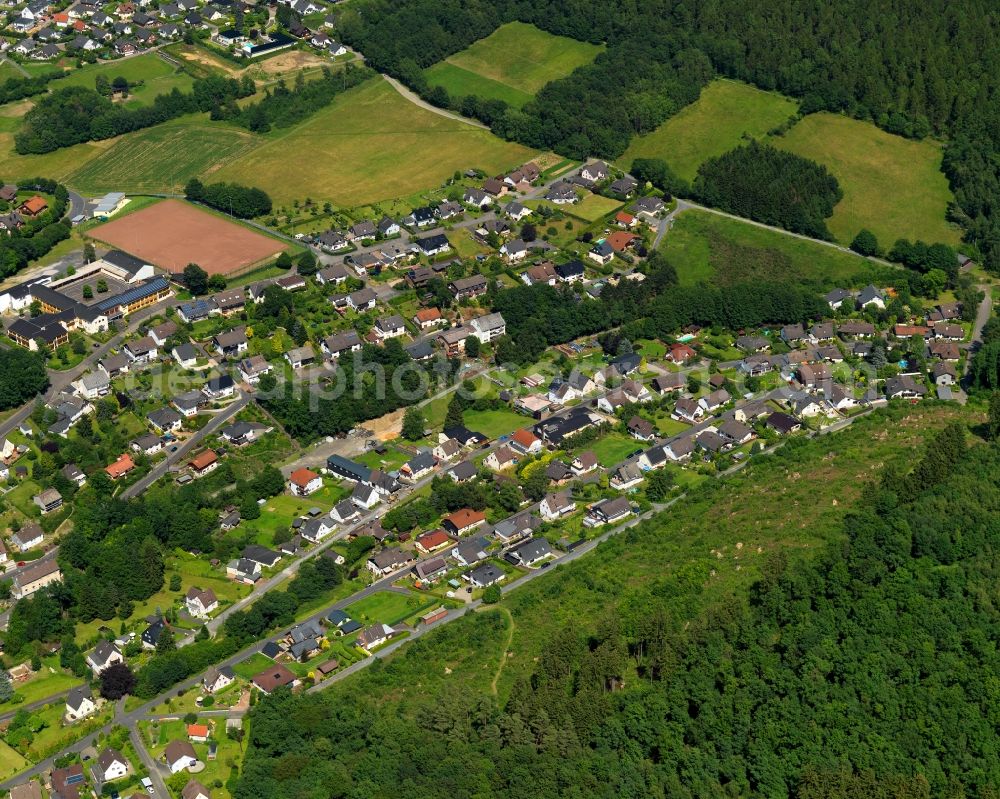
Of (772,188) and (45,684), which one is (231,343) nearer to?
(45,684)

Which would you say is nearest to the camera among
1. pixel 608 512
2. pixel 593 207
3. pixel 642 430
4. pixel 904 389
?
pixel 608 512

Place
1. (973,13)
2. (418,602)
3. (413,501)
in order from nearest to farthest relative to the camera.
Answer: (418,602) < (413,501) < (973,13)

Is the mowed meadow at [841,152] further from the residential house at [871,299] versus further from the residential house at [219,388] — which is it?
the residential house at [219,388]

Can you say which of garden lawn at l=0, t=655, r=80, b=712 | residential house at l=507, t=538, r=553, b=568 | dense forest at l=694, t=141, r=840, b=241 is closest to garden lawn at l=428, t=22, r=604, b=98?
dense forest at l=694, t=141, r=840, b=241

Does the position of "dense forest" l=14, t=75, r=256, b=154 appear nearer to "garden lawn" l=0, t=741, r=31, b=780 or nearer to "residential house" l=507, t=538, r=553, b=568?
"residential house" l=507, t=538, r=553, b=568

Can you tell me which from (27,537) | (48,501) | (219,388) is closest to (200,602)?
(27,537)

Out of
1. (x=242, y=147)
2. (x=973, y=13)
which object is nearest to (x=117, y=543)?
(x=242, y=147)

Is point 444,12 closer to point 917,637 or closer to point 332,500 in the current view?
point 332,500

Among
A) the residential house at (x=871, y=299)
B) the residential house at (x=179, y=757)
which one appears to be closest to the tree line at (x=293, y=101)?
the residential house at (x=871, y=299)
